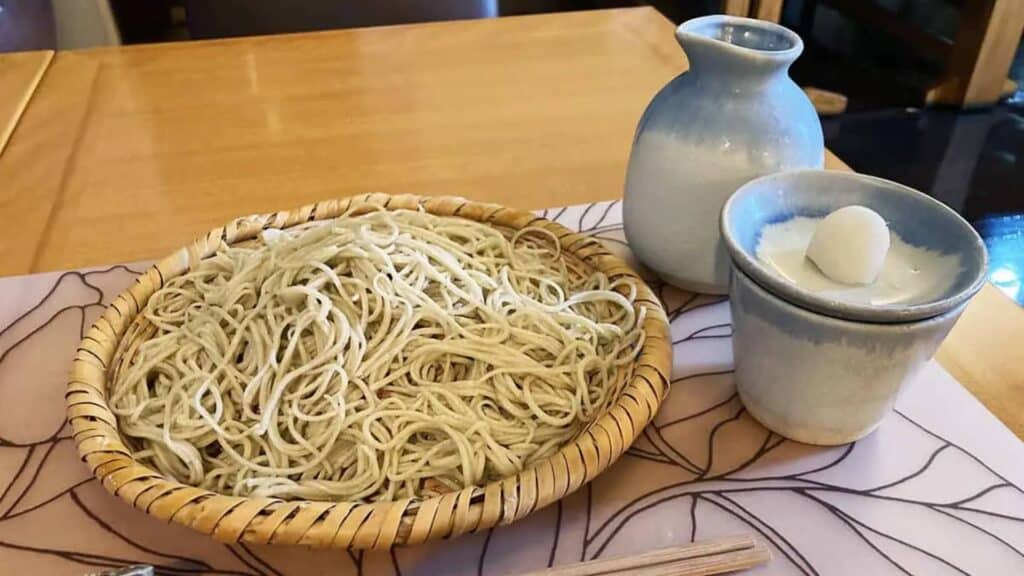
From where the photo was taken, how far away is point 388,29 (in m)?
1.35

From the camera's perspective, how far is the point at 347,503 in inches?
19.8

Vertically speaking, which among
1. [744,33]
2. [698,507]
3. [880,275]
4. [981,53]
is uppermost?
[744,33]

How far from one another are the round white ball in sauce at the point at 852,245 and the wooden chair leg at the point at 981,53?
237 cm

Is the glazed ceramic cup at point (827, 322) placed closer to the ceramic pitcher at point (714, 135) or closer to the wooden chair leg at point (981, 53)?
the ceramic pitcher at point (714, 135)

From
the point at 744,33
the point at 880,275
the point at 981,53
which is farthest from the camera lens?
the point at 981,53

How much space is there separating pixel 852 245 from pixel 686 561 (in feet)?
0.81

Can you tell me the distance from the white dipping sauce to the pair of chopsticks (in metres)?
0.18

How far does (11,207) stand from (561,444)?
2.34 ft

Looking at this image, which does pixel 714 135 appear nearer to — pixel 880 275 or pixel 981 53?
pixel 880 275

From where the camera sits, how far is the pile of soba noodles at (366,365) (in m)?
0.56

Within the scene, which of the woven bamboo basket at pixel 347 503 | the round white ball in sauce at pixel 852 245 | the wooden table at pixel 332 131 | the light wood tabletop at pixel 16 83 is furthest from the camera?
the light wood tabletop at pixel 16 83

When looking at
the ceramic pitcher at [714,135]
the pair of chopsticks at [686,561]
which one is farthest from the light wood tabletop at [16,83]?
the pair of chopsticks at [686,561]

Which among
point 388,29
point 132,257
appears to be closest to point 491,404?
point 132,257

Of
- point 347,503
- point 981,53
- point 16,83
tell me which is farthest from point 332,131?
point 981,53
